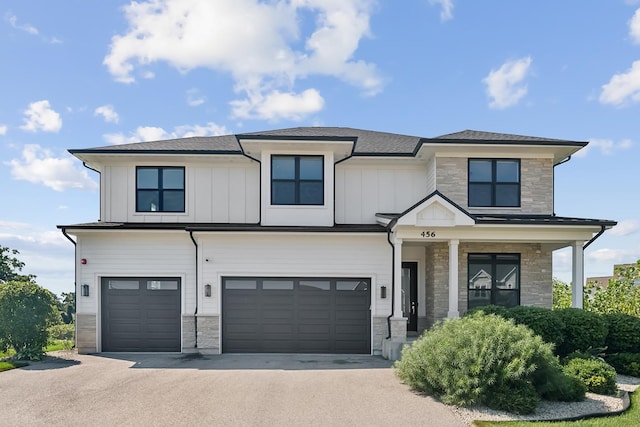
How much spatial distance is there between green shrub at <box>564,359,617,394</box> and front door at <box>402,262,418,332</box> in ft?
19.0

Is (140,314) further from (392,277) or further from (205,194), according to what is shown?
(392,277)

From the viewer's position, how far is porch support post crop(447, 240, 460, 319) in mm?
11984

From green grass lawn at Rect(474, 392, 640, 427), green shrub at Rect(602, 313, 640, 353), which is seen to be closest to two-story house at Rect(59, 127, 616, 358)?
green shrub at Rect(602, 313, 640, 353)

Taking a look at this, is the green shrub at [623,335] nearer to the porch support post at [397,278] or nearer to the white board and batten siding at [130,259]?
the porch support post at [397,278]

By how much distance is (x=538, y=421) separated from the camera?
22.9 ft

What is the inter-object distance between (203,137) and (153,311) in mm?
6454

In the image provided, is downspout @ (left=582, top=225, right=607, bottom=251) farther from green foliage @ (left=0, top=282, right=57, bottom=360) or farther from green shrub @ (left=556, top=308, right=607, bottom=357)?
green foliage @ (left=0, top=282, right=57, bottom=360)

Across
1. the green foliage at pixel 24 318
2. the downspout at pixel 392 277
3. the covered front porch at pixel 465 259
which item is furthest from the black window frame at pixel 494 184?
the green foliage at pixel 24 318

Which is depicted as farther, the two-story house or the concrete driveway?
the two-story house

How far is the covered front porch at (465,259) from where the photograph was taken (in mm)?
11750

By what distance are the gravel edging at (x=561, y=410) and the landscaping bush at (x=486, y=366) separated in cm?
15

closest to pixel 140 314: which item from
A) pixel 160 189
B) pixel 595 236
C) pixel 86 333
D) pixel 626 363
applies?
pixel 86 333

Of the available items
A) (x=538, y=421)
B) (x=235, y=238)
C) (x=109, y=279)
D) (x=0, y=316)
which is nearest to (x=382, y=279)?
(x=235, y=238)

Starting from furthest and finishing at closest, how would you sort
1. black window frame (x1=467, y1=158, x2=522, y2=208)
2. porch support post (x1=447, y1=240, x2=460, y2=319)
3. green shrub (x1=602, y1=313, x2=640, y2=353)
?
1. black window frame (x1=467, y1=158, x2=522, y2=208)
2. porch support post (x1=447, y1=240, x2=460, y2=319)
3. green shrub (x1=602, y1=313, x2=640, y2=353)
